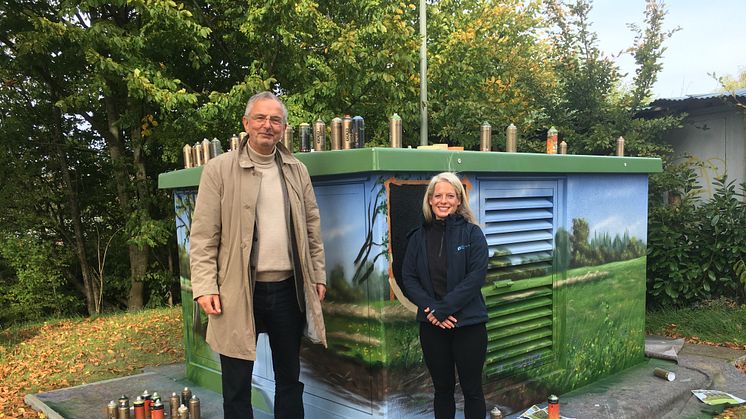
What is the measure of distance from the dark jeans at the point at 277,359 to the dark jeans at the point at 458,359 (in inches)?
28.0

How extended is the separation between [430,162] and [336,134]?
708 millimetres

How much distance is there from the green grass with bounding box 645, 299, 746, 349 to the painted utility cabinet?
181cm

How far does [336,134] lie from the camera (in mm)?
3510

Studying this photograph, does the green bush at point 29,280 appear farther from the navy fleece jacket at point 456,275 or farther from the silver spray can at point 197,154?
the navy fleece jacket at point 456,275

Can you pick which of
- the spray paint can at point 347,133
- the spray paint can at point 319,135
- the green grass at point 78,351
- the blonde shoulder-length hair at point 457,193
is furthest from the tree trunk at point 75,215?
the blonde shoulder-length hair at point 457,193

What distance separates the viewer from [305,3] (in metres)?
7.73

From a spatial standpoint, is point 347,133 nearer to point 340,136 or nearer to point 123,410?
point 340,136

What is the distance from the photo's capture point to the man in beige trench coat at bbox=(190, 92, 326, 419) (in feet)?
8.88

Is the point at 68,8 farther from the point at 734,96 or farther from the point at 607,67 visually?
the point at 734,96

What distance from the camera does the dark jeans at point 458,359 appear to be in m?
2.81

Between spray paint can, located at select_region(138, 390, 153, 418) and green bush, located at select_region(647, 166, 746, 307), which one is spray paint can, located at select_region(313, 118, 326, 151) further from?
green bush, located at select_region(647, 166, 746, 307)

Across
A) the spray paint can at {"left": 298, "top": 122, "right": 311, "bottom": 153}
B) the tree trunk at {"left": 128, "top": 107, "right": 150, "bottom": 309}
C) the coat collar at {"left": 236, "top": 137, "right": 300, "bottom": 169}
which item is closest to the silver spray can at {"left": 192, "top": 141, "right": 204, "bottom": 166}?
the spray paint can at {"left": 298, "top": 122, "right": 311, "bottom": 153}

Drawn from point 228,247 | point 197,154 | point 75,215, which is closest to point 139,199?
point 75,215

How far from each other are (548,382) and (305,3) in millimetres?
6031
